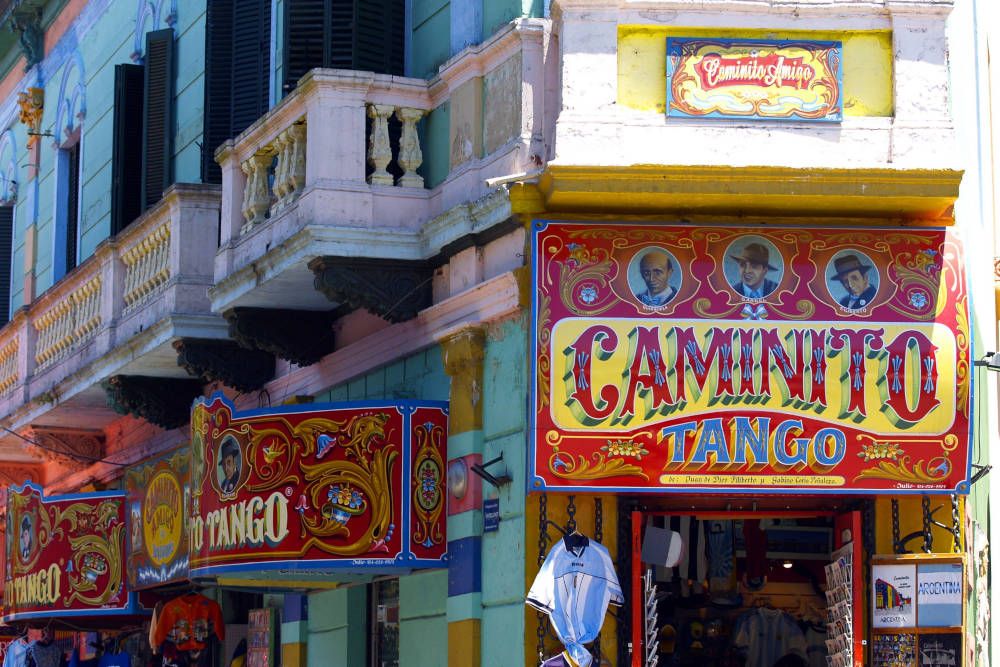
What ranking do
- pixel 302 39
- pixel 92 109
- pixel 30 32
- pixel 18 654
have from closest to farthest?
pixel 302 39 → pixel 18 654 → pixel 92 109 → pixel 30 32

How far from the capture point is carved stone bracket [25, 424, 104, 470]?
1895 centimetres

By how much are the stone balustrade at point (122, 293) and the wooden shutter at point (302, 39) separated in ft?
4.77

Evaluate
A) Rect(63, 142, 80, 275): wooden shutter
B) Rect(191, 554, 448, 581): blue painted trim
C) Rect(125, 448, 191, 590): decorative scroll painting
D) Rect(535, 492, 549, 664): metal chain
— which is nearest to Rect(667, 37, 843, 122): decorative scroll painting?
Rect(535, 492, 549, 664): metal chain

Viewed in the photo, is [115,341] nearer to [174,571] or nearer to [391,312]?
[174,571]

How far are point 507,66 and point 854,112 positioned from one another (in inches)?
88.0

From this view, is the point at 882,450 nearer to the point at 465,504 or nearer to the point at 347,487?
the point at 465,504

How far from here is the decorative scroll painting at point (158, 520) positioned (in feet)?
48.8

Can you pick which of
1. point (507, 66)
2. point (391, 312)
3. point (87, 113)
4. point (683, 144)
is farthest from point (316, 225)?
point (87, 113)

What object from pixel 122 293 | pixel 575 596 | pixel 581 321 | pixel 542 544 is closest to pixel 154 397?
pixel 122 293

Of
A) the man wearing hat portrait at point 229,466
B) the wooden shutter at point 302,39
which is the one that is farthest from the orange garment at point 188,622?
the wooden shutter at point 302,39

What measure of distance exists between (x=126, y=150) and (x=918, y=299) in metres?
9.21

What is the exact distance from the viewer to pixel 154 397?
16609mm

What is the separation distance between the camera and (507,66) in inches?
467

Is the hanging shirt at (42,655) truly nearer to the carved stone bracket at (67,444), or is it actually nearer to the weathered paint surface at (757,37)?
the carved stone bracket at (67,444)
